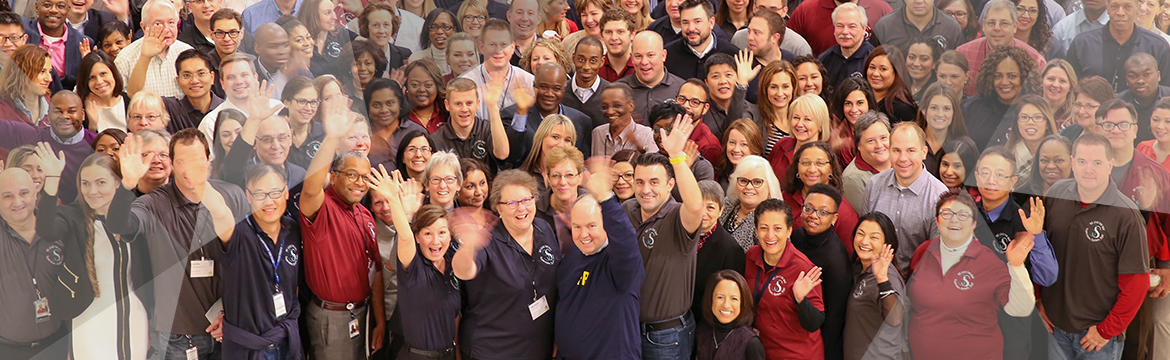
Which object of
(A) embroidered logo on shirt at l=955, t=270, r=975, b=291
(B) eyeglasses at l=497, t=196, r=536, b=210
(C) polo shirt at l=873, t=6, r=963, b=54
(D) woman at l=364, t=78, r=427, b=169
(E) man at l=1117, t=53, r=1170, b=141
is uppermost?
(C) polo shirt at l=873, t=6, r=963, b=54

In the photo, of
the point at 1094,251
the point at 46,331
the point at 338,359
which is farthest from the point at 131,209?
the point at 1094,251

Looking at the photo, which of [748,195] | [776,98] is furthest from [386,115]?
[776,98]

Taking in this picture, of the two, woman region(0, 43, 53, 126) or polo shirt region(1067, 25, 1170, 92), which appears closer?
woman region(0, 43, 53, 126)

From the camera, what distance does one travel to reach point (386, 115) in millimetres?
4973

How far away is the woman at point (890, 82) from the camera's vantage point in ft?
16.9

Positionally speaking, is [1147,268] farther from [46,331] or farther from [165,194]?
[46,331]

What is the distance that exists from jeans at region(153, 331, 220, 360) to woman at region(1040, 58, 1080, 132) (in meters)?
3.89

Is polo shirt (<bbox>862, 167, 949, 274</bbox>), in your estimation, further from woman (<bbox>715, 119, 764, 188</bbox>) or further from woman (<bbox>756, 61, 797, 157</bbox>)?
woman (<bbox>756, 61, 797, 157</bbox>)

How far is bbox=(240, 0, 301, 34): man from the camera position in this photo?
5949 mm

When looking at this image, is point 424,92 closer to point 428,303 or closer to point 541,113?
point 541,113

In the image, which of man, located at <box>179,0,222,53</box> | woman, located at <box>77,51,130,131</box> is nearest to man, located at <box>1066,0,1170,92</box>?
man, located at <box>179,0,222,53</box>

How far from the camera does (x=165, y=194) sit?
4148 millimetres

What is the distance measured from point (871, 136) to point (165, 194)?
2.95m

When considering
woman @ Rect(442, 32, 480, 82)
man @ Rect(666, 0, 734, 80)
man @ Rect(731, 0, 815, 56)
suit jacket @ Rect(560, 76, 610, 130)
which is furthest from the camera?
man @ Rect(731, 0, 815, 56)
